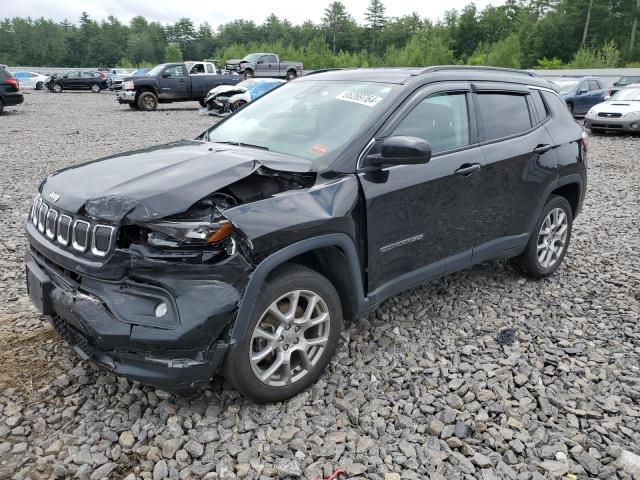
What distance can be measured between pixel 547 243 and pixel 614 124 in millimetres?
12281

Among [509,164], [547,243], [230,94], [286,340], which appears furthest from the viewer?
[230,94]

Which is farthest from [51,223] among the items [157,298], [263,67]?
[263,67]

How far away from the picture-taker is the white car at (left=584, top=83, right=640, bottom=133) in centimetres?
1460

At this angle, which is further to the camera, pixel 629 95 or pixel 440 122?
pixel 629 95

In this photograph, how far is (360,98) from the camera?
3.52m

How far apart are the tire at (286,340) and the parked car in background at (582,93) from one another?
61.3 ft

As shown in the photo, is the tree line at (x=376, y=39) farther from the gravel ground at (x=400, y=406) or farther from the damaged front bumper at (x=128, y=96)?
the gravel ground at (x=400, y=406)

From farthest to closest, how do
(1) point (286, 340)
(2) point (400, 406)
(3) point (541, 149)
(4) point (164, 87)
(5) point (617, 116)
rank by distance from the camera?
(4) point (164, 87), (5) point (617, 116), (3) point (541, 149), (2) point (400, 406), (1) point (286, 340)

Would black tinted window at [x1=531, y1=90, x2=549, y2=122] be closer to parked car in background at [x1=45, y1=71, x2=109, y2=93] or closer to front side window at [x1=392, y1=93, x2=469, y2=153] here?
front side window at [x1=392, y1=93, x2=469, y2=153]

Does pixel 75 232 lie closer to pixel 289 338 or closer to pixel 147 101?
pixel 289 338

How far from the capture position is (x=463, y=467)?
8.42 feet

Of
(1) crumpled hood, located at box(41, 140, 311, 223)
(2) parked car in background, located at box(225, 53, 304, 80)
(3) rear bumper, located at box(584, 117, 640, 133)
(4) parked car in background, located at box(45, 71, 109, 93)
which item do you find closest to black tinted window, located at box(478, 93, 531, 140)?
(1) crumpled hood, located at box(41, 140, 311, 223)

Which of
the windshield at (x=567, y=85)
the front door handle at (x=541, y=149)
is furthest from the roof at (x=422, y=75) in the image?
the windshield at (x=567, y=85)

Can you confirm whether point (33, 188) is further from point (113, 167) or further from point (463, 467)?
point (463, 467)
